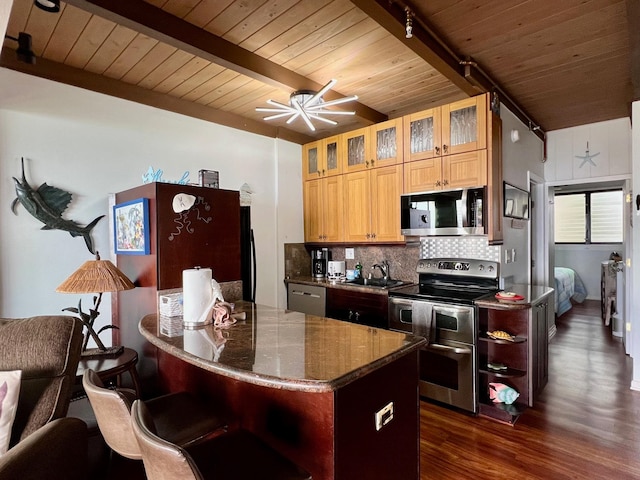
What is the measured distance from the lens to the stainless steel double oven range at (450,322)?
2.64m

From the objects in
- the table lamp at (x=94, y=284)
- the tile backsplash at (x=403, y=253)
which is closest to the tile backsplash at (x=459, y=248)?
the tile backsplash at (x=403, y=253)

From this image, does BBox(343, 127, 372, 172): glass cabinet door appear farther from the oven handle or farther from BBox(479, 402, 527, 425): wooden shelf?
BBox(479, 402, 527, 425): wooden shelf

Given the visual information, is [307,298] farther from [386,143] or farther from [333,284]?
[386,143]

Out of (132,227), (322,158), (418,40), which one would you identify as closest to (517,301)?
(418,40)

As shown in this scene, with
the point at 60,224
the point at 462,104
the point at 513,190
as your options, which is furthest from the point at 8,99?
the point at 513,190

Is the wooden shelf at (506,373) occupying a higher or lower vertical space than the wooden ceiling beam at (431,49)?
lower

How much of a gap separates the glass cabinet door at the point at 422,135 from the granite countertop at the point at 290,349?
2.07m

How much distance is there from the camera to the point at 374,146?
3666 mm

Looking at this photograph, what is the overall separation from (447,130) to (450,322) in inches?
65.0

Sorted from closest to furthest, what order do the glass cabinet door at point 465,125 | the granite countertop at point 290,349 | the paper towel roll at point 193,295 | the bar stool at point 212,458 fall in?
the bar stool at point 212,458, the granite countertop at point 290,349, the paper towel roll at point 193,295, the glass cabinet door at point 465,125

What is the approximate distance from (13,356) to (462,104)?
3374mm

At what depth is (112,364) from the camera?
1978mm

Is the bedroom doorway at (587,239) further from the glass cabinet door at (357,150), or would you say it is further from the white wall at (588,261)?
the glass cabinet door at (357,150)

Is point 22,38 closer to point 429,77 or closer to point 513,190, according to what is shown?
point 429,77
